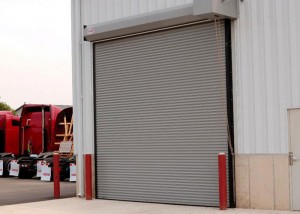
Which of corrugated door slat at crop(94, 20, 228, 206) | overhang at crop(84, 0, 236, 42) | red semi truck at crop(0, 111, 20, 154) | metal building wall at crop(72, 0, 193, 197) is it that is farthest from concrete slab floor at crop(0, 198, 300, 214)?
red semi truck at crop(0, 111, 20, 154)

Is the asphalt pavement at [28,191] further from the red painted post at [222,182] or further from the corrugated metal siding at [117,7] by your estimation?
the red painted post at [222,182]

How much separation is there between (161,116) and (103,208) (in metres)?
2.47

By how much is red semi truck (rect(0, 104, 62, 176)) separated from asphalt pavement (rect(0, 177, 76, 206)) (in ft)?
6.95

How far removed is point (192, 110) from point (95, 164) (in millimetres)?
3318

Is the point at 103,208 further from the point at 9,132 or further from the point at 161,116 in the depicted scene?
the point at 9,132

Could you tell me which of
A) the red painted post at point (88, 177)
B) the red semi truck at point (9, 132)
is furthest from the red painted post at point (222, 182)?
the red semi truck at point (9, 132)

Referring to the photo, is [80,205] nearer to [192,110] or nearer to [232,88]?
[192,110]

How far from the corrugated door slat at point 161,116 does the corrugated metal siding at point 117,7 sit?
0.61m

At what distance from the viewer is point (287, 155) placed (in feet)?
37.5

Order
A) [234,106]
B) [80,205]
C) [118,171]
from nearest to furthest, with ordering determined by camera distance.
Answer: [234,106]
[80,205]
[118,171]

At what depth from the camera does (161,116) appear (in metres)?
13.3

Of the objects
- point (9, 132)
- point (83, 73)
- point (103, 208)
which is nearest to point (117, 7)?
point (83, 73)

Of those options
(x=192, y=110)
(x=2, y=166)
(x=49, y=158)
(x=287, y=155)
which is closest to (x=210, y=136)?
(x=192, y=110)

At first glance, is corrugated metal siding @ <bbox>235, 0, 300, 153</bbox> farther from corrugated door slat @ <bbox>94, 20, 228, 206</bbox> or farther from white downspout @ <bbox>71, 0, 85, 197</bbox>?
white downspout @ <bbox>71, 0, 85, 197</bbox>
